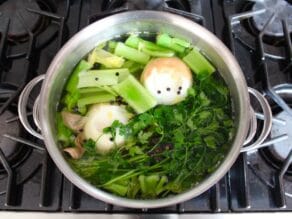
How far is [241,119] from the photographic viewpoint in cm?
71

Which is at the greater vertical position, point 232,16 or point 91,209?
point 232,16

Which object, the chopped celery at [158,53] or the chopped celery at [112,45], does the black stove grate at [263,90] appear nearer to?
the chopped celery at [158,53]

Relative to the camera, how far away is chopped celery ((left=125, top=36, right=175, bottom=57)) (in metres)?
0.83

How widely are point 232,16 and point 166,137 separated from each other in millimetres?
289

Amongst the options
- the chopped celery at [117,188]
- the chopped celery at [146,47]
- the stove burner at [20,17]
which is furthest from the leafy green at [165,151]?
the stove burner at [20,17]

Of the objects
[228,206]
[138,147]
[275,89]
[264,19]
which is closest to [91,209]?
[138,147]

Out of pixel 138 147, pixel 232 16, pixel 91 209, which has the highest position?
pixel 232 16

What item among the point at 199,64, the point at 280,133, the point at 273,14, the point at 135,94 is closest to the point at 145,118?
the point at 135,94

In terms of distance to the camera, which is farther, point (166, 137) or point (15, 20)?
point (15, 20)

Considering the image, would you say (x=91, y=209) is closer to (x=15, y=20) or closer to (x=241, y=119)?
(x=241, y=119)

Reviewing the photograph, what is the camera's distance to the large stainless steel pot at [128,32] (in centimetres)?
66

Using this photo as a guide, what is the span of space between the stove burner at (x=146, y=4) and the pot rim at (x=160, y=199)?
0.07 meters

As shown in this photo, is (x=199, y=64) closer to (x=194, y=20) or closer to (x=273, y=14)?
(x=194, y=20)

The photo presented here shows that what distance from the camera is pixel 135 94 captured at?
783 millimetres
